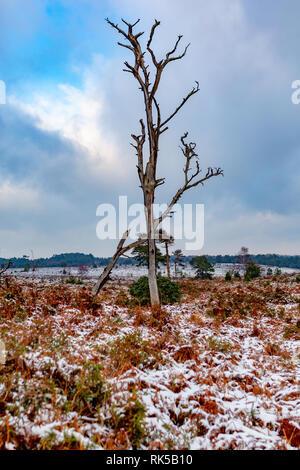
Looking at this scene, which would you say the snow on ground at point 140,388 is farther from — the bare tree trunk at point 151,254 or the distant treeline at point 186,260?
the distant treeline at point 186,260

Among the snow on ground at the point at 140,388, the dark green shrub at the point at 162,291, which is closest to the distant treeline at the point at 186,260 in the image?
the dark green shrub at the point at 162,291

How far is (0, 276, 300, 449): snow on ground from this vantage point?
306 cm

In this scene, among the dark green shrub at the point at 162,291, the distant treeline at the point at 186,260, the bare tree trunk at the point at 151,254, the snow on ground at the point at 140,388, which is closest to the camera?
the snow on ground at the point at 140,388

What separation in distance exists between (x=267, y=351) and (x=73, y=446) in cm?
529

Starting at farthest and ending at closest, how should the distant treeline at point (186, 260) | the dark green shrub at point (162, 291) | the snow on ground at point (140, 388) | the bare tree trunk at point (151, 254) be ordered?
1. the distant treeline at point (186, 260)
2. the dark green shrub at point (162, 291)
3. the bare tree trunk at point (151, 254)
4. the snow on ground at point (140, 388)

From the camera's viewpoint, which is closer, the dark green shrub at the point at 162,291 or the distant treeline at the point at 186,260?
the dark green shrub at the point at 162,291

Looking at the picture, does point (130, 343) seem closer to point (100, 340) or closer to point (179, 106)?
point (100, 340)

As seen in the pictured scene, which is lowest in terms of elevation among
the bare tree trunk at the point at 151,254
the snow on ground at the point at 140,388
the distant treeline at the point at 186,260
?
the distant treeline at the point at 186,260

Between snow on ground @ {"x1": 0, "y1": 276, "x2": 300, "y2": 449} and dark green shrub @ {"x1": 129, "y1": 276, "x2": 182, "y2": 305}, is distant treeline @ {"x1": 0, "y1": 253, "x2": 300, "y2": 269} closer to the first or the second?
dark green shrub @ {"x1": 129, "y1": 276, "x2": 182, "y2": 305}

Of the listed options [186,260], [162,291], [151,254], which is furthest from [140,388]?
[186,260]

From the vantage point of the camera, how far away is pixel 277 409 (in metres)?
3.83

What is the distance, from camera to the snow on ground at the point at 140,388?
120 inches

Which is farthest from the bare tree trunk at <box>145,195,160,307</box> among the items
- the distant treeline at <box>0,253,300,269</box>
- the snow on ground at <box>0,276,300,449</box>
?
the distant treeline at <box>0,253,300,269</box>
